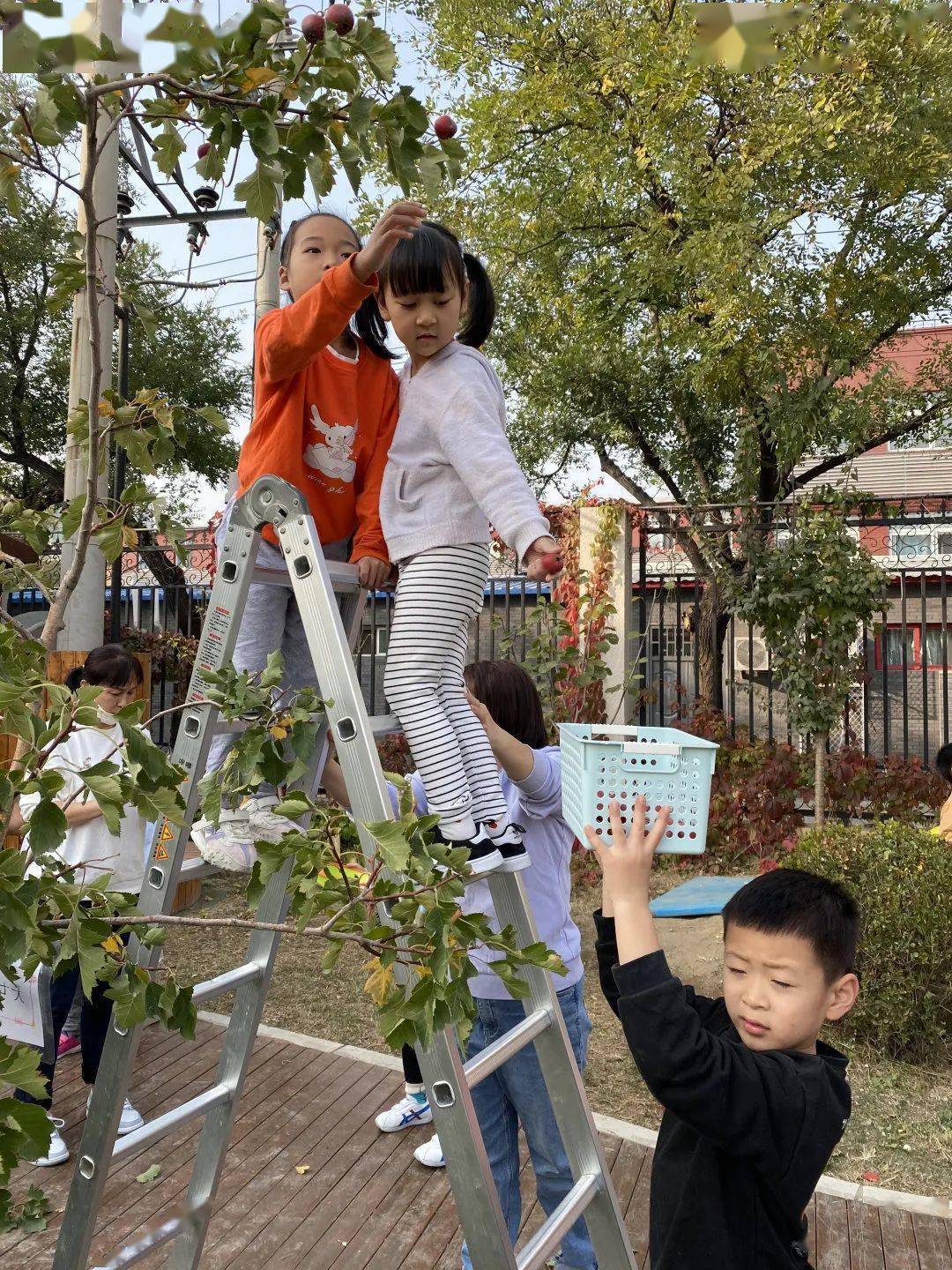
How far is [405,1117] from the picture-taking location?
3.70 m

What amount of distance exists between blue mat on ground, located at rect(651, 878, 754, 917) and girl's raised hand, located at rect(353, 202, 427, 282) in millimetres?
4080

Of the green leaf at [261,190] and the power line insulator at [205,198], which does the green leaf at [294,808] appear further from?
the power line insulator at [205,198]

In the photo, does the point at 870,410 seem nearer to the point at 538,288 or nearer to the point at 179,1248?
the point at 538,288

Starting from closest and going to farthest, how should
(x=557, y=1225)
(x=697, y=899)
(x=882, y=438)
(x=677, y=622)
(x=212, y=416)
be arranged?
(x=212, y=416)
(x=557, y=1225)
(x=697, y=899)
(x=677, y=622)
(x=882, y=438)

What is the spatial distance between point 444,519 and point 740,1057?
118 cm

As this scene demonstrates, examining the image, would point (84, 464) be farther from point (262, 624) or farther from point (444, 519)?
point (444, 519)

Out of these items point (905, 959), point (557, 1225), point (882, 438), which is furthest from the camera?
point (882, 438)

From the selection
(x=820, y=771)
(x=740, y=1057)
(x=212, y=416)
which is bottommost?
(x=820, y=771)

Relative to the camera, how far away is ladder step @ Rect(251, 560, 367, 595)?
88.1 inches

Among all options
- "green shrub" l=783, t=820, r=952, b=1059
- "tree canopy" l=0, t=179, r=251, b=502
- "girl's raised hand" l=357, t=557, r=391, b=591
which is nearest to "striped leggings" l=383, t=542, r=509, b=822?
"girl's raised hand" l=357, t=557, r=391, b=591

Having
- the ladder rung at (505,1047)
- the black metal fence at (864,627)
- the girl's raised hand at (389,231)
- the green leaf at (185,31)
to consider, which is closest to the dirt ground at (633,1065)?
the ladder rung at (505,1047)

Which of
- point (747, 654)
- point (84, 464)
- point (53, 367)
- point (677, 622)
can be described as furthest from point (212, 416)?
point (53, 367)

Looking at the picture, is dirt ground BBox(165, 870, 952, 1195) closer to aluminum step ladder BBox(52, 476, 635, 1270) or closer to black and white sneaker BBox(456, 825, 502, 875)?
aluminum step ladder BBox(52, 476, 635, 1270)

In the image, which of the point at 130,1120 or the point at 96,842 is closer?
the point at 130,1120
